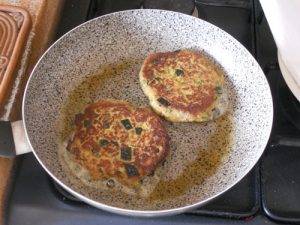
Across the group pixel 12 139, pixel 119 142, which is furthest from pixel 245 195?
pixel 12 139

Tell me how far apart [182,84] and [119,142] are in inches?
7.2

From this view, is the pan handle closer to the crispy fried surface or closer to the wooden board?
the wooden board

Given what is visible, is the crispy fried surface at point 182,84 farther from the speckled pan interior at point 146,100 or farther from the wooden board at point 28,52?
the wooden board at point 28,52

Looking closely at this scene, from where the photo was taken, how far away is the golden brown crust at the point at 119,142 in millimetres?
743

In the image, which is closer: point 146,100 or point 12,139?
point 12,139

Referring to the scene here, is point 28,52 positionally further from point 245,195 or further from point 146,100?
point 245,195

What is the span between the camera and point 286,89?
895 millimetres

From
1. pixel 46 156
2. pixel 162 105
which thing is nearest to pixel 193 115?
pixel 162 105

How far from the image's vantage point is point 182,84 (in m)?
0.86

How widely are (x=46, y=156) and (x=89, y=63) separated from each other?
0.24m

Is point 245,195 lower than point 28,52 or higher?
lower

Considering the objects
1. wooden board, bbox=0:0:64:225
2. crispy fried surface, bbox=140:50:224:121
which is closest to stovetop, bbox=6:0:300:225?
wooden board, bbox=0:0:64:225

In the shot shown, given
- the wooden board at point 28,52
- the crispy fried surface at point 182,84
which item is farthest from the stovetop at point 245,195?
the crispy fried surface at point 182,84

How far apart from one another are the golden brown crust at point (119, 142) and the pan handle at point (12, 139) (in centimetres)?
8
